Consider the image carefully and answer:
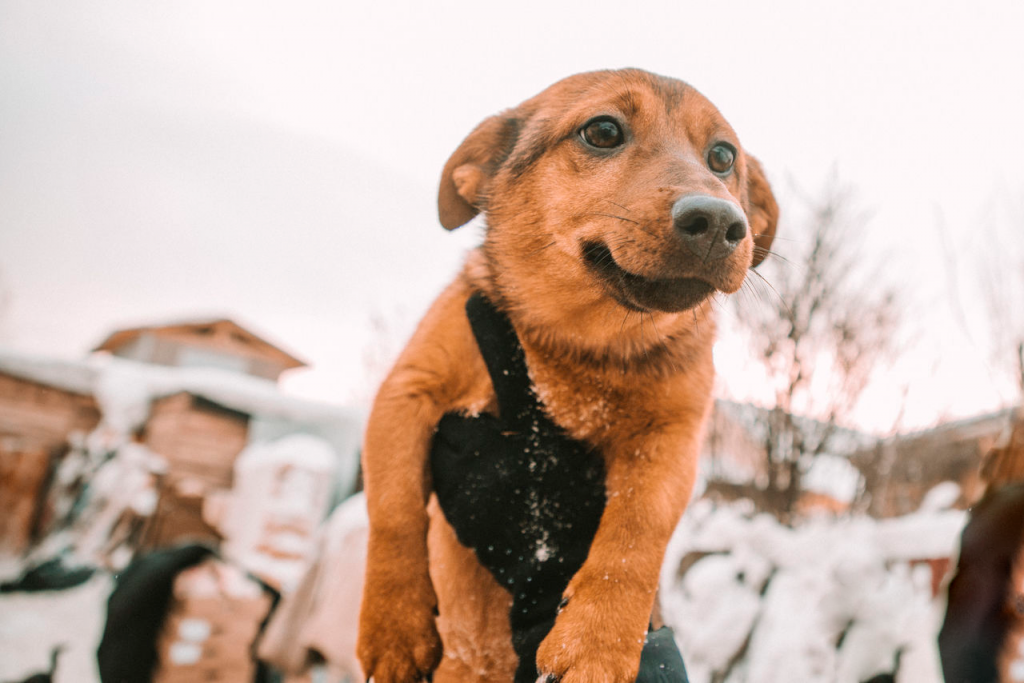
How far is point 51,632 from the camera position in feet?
13.1

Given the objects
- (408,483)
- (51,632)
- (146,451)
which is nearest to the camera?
(408,483)

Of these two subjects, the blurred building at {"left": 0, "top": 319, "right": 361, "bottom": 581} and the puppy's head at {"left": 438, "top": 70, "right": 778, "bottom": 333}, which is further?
the blurred building at {"left": 0, "top": 319, "right": 361, "bottom": 581}

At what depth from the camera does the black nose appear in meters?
1.16

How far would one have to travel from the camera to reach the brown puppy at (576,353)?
1363 mm

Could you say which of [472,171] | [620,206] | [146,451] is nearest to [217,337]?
[146,451]

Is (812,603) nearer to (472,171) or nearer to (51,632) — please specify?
(472,171)

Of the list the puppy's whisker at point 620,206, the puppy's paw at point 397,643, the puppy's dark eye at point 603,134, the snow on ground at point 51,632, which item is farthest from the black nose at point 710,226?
the snow on ground at point 51,632

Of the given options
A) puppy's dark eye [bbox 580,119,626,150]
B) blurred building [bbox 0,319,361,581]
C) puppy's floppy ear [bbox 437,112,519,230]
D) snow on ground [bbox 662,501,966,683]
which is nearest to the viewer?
puppy's dark eye [bbox 580,119,626,150]

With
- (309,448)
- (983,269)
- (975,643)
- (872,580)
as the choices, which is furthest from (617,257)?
(983,269)

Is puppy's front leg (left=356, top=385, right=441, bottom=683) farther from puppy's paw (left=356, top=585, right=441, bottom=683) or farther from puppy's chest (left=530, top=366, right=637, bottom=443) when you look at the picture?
puppy's chest (left=530, top=366, right=637, bottom=443)

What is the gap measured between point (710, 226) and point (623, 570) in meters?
0.81

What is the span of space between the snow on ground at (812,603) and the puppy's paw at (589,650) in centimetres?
265

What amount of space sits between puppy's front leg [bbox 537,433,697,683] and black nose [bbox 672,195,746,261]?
69 cm

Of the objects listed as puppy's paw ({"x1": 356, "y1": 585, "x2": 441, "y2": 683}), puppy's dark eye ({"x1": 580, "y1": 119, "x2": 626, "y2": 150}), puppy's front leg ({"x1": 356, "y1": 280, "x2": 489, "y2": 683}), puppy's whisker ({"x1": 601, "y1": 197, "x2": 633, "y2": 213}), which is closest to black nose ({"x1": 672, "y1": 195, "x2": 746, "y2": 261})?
puppy's whisker ({"x1": 601, "y1": 197, "x2": 633, "y2": 213})
